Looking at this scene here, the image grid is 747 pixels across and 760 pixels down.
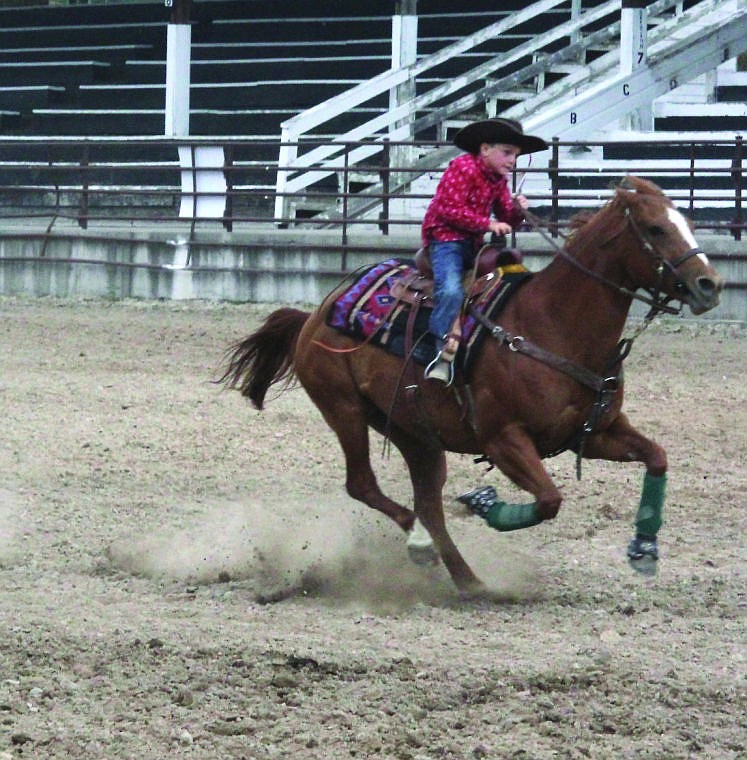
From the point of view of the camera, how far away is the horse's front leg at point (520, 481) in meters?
5.55

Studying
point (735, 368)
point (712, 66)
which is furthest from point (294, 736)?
point (712, 66)

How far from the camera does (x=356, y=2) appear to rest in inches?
940

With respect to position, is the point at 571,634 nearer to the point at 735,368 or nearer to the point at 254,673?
the point at 254,673

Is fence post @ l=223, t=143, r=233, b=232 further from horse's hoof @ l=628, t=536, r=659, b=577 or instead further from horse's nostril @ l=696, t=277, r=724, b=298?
horse's nostril @ l=696, t=277, r=724, b=298

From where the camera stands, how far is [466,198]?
586cm

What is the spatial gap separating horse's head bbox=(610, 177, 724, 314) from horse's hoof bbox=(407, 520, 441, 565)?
148 cm

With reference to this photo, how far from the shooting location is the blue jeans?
19.2 feet

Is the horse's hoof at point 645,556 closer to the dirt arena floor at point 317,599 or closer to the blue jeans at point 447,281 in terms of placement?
the dirt arena floor at point 317,599

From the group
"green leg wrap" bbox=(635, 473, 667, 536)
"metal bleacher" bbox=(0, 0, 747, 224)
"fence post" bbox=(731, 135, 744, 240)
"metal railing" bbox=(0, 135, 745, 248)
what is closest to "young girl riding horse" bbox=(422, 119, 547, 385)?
"green leg wrap" bbox=(635, 473, 667, 536)

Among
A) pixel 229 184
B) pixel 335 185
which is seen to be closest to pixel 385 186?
pixel 229 184

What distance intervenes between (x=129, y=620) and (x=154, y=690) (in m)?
0.84

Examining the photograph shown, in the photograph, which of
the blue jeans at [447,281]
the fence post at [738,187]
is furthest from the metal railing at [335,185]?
the blue jeans at [447,281]

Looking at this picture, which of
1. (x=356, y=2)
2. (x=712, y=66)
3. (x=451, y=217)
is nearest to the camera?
(x=451, y=217)

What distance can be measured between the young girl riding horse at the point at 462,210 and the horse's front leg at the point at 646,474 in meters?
0.68
